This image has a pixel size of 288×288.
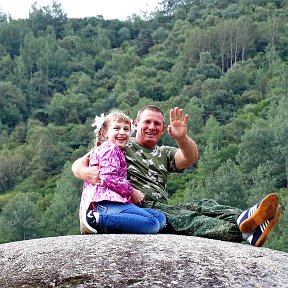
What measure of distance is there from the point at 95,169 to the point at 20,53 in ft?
445

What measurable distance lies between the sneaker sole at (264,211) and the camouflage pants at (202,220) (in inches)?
12.2

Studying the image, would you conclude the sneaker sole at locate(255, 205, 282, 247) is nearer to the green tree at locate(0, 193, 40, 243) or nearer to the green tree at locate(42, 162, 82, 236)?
the green tree at locate(42, 162, 82, 236)

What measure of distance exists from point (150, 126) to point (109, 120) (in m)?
0.51

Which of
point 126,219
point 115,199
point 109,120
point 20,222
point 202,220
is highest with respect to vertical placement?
point 109,120

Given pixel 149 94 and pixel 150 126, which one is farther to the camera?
pixel 149 94

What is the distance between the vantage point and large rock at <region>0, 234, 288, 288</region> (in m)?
4.53

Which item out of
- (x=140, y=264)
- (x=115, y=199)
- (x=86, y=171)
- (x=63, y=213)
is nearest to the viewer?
(x=140, y=264)

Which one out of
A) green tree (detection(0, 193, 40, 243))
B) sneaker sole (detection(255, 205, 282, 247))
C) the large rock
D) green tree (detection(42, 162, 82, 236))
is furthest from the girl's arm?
green tree (detection(0, 193, 40, 243))

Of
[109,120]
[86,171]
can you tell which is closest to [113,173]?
[86,171]

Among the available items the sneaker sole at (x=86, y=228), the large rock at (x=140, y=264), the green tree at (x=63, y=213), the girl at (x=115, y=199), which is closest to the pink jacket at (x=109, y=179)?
the girl at (x=115, y=199)

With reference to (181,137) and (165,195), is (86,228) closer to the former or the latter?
(165,195)

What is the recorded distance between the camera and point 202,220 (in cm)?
598

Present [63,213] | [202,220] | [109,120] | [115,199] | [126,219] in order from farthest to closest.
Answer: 1. [63,213]
2. [109,120]
3. [202,220]
4. [115,199]
5. [126,219]

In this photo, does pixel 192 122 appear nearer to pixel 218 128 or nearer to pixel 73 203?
pixel 218 128
